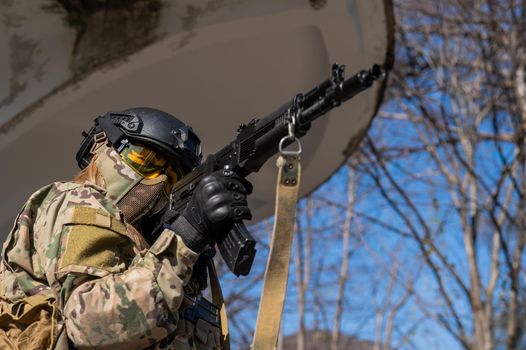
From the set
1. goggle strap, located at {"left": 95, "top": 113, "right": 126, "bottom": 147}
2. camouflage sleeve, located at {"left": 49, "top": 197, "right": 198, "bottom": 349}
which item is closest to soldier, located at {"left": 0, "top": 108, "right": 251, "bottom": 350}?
camouflage sleeve, located at {"left": 49, "top": 197, "right": 198, "bottom": 349}

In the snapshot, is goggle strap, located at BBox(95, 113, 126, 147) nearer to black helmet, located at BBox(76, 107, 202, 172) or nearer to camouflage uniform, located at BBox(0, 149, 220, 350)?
black helmet, located at BBox(76, 107, 202, 172)

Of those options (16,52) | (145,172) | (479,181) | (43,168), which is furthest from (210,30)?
(479,181)

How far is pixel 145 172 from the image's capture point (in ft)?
11.2

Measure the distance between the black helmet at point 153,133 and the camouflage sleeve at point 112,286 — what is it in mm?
536

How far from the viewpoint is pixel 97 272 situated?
2.81 m

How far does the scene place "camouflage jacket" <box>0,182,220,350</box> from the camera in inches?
108

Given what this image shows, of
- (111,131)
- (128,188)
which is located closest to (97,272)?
(128,188)

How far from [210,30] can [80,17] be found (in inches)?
34.3

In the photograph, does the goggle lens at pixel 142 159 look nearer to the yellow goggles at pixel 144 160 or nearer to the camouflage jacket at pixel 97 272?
the yellow goggles at pixel 144 160

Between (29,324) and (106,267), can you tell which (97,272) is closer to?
(106,267)

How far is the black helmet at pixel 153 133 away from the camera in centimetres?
340

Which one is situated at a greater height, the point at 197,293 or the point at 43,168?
the point at 43,168

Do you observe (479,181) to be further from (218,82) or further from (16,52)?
(16,52)

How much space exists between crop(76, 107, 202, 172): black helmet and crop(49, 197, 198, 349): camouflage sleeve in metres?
0.54
